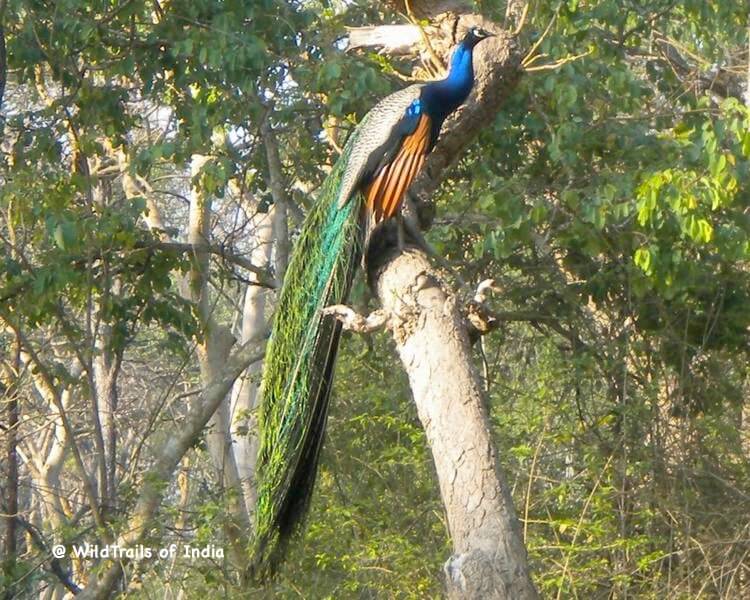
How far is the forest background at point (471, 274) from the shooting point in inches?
202

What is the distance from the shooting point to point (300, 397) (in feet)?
13.0

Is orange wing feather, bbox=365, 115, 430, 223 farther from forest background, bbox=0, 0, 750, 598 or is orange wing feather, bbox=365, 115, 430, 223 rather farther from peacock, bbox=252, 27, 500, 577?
forest background, bbox=0, 0, 750, 598

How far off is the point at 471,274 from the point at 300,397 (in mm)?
2221

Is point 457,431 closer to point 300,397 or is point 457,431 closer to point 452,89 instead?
point 300,397

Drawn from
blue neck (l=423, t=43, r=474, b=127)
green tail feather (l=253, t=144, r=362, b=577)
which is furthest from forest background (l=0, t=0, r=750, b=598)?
green tail feather (l=253, t=144, r=362, b=577)

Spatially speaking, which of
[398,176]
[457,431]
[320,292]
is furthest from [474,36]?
[457,431]

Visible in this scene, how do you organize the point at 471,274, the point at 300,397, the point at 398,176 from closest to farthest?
the point at 300,397, the point at 398,176, the point at 471,274

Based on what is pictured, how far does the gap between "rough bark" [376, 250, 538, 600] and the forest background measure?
5.16 feet

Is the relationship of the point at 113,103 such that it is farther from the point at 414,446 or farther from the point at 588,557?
the point at 588,557

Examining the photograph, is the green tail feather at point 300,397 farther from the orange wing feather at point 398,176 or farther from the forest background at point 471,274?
the forest background at point 471,274

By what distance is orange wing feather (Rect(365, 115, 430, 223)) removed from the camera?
4043 mm

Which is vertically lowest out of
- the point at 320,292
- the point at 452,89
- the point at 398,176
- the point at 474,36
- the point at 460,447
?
the point at 460,447

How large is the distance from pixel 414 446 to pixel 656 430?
1103 mm

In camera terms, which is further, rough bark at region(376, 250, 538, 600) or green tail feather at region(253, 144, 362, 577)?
green tail feather at region(253, 144, 362, 577)
